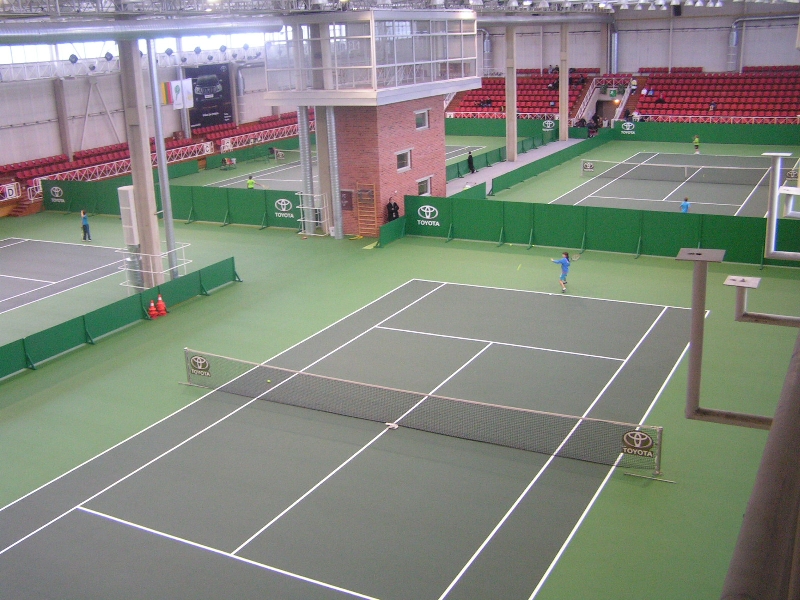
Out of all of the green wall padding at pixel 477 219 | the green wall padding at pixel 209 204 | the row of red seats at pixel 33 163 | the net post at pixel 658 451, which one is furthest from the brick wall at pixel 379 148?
the net post at pixel 658 451

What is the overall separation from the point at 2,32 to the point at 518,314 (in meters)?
15.8

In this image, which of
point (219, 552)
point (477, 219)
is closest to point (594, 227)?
point (477, 219)

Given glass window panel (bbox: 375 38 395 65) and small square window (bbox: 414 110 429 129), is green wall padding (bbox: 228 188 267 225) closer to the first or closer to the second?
small square window (bbox: 414 110 429 129)

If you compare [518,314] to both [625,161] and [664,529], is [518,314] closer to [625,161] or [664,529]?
[664,529]

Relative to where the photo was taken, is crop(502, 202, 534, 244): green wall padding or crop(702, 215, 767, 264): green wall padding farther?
crop(502, 202, 534, 244): green wall padding

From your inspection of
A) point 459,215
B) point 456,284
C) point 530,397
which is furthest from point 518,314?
point 459,215

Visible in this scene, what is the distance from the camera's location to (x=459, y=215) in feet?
113


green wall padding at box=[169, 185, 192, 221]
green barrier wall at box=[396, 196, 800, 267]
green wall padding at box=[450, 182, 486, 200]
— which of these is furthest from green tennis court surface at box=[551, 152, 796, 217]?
green wall padding at box=[169, 185, 192, 221]

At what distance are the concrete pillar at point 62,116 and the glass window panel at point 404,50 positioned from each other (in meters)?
22.6

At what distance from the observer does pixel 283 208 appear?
3741cm

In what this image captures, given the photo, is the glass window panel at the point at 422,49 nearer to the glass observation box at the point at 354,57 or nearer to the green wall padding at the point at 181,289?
the glass observation box at the point at 354,57

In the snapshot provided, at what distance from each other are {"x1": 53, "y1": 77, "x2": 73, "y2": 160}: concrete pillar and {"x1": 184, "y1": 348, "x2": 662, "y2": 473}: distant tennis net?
31529 mm

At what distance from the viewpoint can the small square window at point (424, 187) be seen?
37906mm

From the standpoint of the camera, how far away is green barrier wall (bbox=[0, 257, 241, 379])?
74.4 feet
